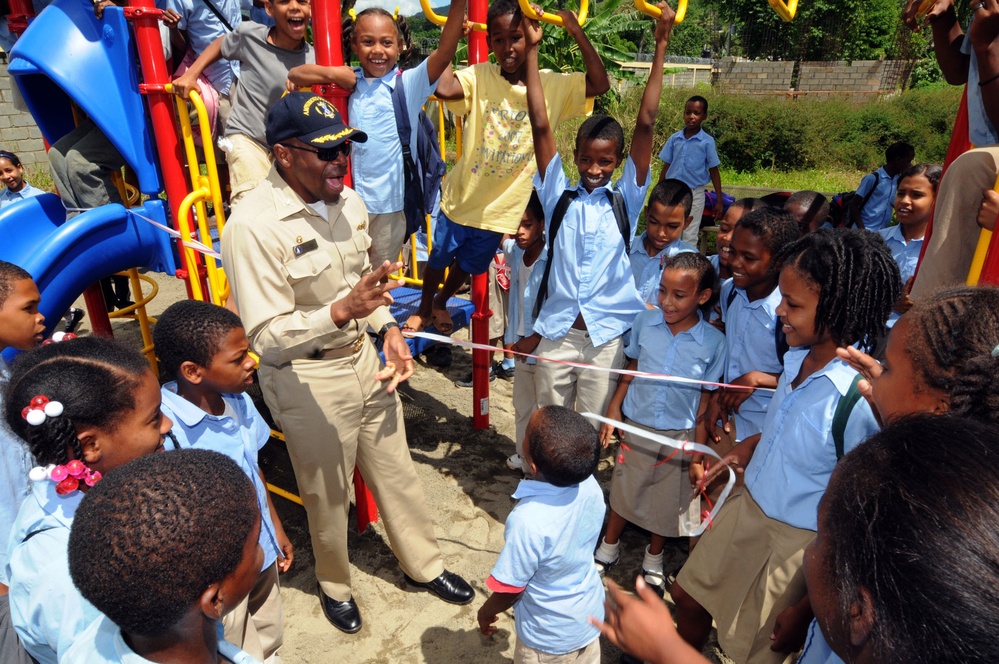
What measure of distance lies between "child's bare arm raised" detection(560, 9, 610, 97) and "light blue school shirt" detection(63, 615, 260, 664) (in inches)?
109

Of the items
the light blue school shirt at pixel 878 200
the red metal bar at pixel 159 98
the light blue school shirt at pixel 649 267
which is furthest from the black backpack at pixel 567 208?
the light blue school shirt at pixel 878 200

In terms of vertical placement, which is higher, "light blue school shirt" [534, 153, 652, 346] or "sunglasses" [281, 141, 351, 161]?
"sunglasses" [281, 141, 351, 161]

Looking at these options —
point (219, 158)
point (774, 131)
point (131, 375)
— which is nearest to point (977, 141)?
point (131, 375)

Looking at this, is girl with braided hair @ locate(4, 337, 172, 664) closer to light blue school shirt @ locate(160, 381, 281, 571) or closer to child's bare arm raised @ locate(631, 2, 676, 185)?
light blue school shirt @ locate(160, 381, 281, 571)

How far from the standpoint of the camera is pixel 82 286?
3963 millimetres

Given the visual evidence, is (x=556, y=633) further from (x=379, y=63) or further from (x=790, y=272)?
(x=379, y=63)

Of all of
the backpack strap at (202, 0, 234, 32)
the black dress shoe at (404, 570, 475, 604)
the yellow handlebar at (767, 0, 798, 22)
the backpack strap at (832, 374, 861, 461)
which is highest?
the backpack strap at (202, 0, 234, 32)

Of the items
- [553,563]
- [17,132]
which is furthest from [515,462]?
[17,132]

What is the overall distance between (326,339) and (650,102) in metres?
1.85

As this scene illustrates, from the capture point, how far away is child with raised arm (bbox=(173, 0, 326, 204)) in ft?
12.4

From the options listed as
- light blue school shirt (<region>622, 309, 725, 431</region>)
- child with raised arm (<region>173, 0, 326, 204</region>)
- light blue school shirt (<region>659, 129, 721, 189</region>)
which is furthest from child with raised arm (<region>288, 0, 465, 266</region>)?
light blue school shirt (<region>659, 129, 721, 189</region>)

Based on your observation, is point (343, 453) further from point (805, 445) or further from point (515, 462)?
point (805, 445)

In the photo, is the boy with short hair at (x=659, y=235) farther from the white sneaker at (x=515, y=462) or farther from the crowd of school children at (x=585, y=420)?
the white sneaker at (x=515, y=462)

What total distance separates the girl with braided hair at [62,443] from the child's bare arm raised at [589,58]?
2.35 metres
